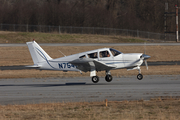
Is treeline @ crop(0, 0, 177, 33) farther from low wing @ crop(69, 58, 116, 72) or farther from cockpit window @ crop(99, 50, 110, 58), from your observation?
low wing @ crop(69, 58, 116, 72)

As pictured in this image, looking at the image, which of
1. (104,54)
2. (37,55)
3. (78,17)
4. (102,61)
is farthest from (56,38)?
(102,61)

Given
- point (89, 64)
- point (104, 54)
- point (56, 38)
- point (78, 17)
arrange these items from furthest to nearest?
point (78, 17)
point (56, 38)
point (104, 54)
point (89, 64)

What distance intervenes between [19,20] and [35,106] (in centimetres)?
5850

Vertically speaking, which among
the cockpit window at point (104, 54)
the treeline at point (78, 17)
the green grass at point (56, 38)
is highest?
the treeline at point (78, 17)

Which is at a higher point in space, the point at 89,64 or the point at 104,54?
the point at 104,54

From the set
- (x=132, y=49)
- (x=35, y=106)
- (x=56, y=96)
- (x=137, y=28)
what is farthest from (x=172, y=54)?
(x=35, y=106)

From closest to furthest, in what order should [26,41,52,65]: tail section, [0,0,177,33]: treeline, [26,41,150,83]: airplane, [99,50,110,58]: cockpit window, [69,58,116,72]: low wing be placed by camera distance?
[69,58,116,72]: low wing < [26,41,150,83]: airplane < [99,50,110,58]: cockpit window < [26,41,52,65]: tail section < [0,0,177,33]: treeline

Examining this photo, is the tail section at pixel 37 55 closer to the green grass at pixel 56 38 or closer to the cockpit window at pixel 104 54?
the cockpit window at pixel 104 54

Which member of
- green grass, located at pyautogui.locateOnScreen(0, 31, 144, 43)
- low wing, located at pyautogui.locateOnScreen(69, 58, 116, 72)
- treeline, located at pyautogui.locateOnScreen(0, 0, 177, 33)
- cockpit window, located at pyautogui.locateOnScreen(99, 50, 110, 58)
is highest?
treeline, located at pyautogui.locateOnScreen(0, 0, 177, 33)

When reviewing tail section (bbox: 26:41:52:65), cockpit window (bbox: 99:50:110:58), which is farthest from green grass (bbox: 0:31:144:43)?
cockpit window (bbox: 99:50:110:58)

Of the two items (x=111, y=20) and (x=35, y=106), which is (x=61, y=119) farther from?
(x=111, y=20)

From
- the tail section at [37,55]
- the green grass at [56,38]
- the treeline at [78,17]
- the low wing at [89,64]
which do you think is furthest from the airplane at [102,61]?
the treeline at [78,17]

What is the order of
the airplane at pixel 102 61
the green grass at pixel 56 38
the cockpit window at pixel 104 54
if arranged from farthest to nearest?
the green grass at pixel 56 38, the cockpit window at pixel 104 54, the airplane at pixel 102 61

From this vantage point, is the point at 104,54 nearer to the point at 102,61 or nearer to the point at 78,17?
the point at 102,61
